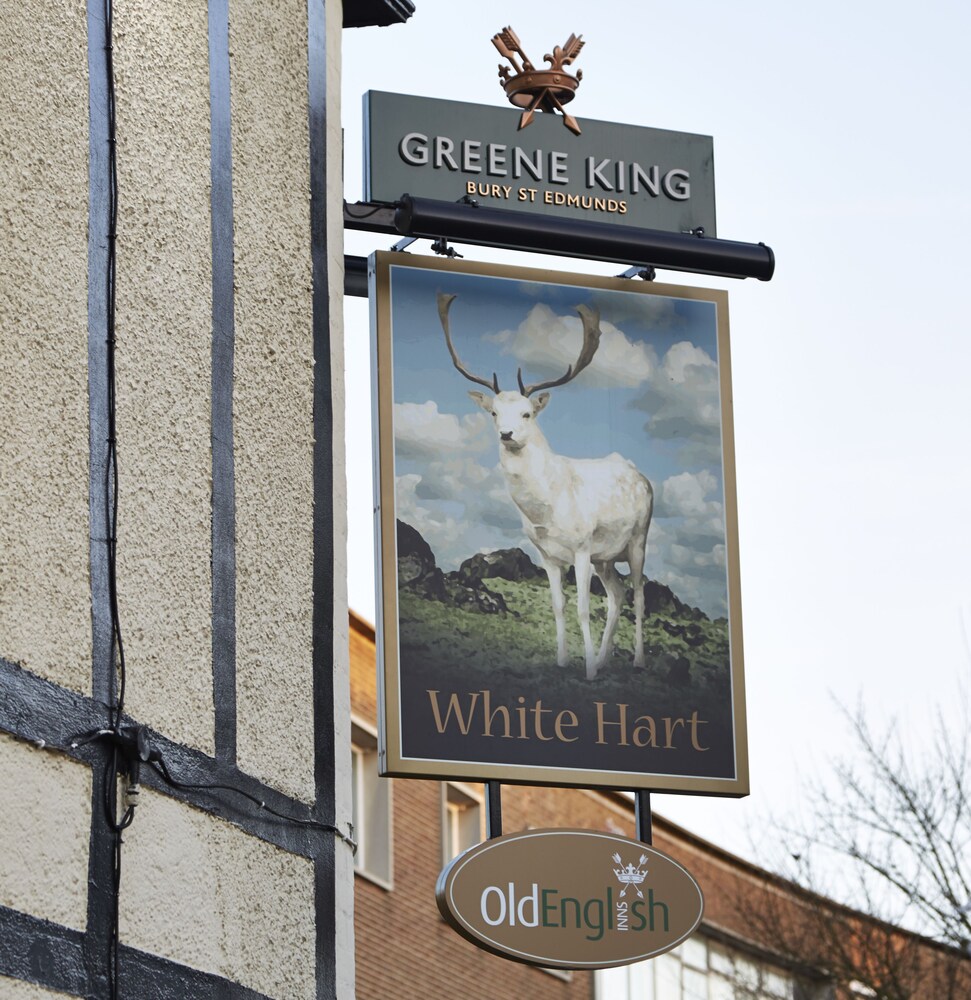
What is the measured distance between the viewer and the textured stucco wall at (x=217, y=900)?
647cm

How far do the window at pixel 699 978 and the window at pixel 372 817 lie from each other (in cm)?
472

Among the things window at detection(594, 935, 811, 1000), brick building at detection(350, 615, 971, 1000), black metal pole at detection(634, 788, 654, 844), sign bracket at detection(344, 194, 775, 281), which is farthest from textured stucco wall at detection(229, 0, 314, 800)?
window at detection(594, 935, 811, 1000)

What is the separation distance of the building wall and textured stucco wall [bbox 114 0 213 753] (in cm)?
1

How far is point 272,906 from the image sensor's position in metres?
7.14

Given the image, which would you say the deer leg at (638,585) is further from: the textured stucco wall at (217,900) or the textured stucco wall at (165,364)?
the textured stucco wall at (165,364)

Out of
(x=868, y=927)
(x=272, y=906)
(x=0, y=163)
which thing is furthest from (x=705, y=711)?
(x=868, y=927)

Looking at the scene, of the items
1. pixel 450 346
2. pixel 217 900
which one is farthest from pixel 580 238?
pixel 217 900

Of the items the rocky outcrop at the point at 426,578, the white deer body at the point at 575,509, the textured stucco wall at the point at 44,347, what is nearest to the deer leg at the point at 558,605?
the white deer body at the point at 575,509

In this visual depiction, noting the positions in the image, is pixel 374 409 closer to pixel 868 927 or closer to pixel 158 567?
pixel 158 567

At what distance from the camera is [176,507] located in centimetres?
705

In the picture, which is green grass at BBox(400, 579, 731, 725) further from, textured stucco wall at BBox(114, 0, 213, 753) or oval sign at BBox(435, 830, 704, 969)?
textured stucco wall at BBox(114, 0, 213, 753)

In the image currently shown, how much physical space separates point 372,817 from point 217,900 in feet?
50.8

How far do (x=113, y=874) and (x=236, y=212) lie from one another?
2.62 meters

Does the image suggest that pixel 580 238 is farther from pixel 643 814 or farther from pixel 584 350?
pixel 643 814
